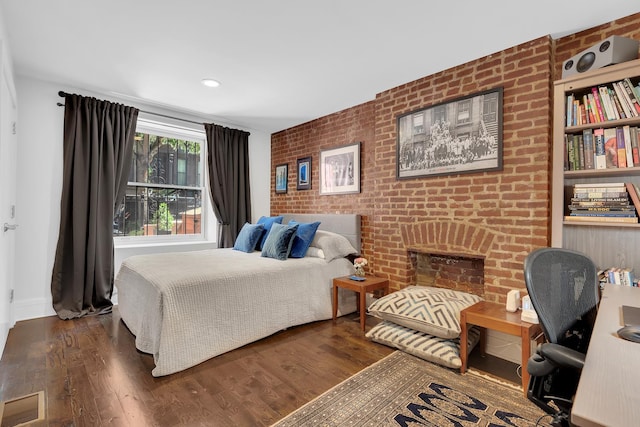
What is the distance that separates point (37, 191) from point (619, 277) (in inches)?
196

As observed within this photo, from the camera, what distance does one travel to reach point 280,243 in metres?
3.29

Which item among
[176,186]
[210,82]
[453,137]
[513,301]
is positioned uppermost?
[210,82]

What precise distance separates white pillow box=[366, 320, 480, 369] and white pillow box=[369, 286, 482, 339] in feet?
0.21

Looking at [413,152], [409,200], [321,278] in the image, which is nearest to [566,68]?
[413,152]

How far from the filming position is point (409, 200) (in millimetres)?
3176

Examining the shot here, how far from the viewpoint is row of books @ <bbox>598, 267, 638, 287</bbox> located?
6.24 feet

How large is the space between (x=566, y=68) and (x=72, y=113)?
4.50 meters

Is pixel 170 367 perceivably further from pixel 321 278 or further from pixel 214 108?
→ pixel 214 108

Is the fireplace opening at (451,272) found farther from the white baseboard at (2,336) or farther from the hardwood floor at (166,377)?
the white baseboard at (2,336)

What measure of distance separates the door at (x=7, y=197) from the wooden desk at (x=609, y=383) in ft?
10.4

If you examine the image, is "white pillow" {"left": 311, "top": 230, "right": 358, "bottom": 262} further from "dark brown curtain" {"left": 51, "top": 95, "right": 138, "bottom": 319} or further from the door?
the door

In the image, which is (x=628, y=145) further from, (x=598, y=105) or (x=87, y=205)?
(x=87, y=205)

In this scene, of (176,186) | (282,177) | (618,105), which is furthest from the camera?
(282,177)

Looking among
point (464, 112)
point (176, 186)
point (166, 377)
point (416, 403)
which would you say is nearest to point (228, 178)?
point (176, 186)
